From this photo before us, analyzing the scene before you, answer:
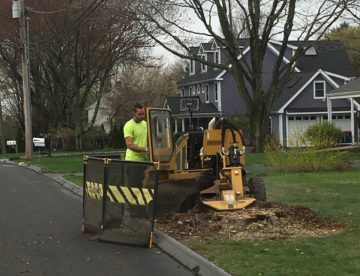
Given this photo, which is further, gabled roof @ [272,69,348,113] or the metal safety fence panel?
gabled roof @ [272,69,348,113]

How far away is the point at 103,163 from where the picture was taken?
898 cm

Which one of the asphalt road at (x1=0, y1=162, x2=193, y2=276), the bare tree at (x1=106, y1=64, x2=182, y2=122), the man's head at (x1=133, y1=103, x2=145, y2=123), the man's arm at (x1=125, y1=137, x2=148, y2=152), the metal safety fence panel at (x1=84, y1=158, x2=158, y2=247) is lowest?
the asphalt road at (x1=0, y1=162, x2=193, y2=276)

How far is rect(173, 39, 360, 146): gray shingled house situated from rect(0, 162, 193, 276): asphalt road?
28778mm

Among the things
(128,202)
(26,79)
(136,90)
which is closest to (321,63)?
(136,90)

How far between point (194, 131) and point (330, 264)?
497cm

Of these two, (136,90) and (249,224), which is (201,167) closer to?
(249,224)

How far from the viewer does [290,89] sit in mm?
46781

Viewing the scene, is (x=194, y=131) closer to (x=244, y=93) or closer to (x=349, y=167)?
(x=349, y=167)

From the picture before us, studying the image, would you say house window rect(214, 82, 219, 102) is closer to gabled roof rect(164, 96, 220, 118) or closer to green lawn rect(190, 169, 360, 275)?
gabled roof rect(164, 96, 220, 118)

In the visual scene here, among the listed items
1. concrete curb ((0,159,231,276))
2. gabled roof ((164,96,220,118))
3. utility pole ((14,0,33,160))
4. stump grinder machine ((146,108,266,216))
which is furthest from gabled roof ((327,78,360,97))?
concrete curb ((0,159,231,276))

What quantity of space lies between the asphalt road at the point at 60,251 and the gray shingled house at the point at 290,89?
94.4ft

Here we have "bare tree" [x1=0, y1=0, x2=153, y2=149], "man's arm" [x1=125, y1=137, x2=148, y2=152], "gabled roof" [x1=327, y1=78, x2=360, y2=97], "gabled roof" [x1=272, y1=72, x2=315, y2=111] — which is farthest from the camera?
"gabled roof" [x1=272, y1=72, x2=315, y2=111]

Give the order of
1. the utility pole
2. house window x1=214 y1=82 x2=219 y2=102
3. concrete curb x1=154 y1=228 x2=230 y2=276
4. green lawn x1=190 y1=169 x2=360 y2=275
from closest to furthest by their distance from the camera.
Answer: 1. green lawn x1=190 y1=169 x2=360 y2=275
2. concrete curb x1=154 y1=228 x2=230 y2=276
3. the utility pole
4. house window x1=214 y1=82 x2=219 y2=102

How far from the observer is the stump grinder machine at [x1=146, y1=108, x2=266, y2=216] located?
33.1 ft
